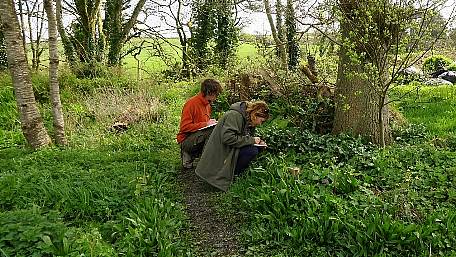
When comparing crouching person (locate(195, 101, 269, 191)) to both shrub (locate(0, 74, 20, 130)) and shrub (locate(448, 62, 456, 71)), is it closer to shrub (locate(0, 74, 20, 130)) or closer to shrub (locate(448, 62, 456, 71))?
shrub (locate(0, 74, 20, 130))

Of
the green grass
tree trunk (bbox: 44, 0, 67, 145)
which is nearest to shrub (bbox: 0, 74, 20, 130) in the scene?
tree trunk (bbox: 44, 0, 67, 145)

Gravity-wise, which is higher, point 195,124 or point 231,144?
point 195,124

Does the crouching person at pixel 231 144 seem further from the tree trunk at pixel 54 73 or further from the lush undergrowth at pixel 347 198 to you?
the tree trunk at pixel 54 73

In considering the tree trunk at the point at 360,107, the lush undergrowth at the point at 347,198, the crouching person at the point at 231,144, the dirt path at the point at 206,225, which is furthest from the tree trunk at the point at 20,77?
the tree trunk at the point at 360,107

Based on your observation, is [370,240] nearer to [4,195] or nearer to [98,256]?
[98,256]

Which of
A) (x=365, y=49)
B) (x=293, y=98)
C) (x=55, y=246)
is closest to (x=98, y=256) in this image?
(x=55, y=246)

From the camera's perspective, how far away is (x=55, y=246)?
3.71 m

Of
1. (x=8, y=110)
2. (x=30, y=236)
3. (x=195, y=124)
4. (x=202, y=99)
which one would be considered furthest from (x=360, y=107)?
(x=8, y=110)

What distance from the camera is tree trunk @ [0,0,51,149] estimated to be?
6906 millimetres

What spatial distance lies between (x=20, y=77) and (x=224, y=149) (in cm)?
378

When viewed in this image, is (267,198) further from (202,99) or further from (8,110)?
(8,110)

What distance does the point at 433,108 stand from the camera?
8914 mm

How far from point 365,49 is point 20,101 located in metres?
5.43

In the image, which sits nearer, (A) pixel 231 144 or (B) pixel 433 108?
(A) pixel 231 144
